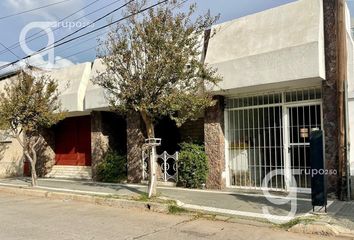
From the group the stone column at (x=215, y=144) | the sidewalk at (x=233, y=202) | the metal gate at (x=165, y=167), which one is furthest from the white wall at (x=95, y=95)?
the stone column at (x=215, y=144)

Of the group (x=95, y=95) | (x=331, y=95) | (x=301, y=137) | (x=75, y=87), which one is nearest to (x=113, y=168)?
(x=95, y=95)

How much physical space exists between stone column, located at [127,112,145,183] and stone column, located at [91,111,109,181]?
5.88 feet

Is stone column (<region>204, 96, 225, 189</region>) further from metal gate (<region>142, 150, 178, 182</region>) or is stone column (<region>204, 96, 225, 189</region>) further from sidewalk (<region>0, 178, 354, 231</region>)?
metal gate (<region>142, 150, 178, 182</region>)

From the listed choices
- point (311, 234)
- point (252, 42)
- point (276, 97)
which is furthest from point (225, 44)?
point (311, 234)

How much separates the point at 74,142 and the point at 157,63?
10.2 metres

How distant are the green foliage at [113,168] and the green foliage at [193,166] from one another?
3.25m

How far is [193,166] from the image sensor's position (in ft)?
39.5

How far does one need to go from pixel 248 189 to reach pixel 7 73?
14439 mm

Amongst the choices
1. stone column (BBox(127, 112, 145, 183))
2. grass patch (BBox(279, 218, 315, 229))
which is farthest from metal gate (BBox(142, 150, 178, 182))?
grass patch (BBox(279, 218, 315, 229))

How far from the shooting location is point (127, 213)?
928 cm

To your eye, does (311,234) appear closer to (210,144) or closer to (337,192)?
(337,192)

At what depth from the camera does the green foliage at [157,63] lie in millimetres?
9406

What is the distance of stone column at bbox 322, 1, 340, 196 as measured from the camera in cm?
952

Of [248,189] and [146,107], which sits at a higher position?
[146,107]
